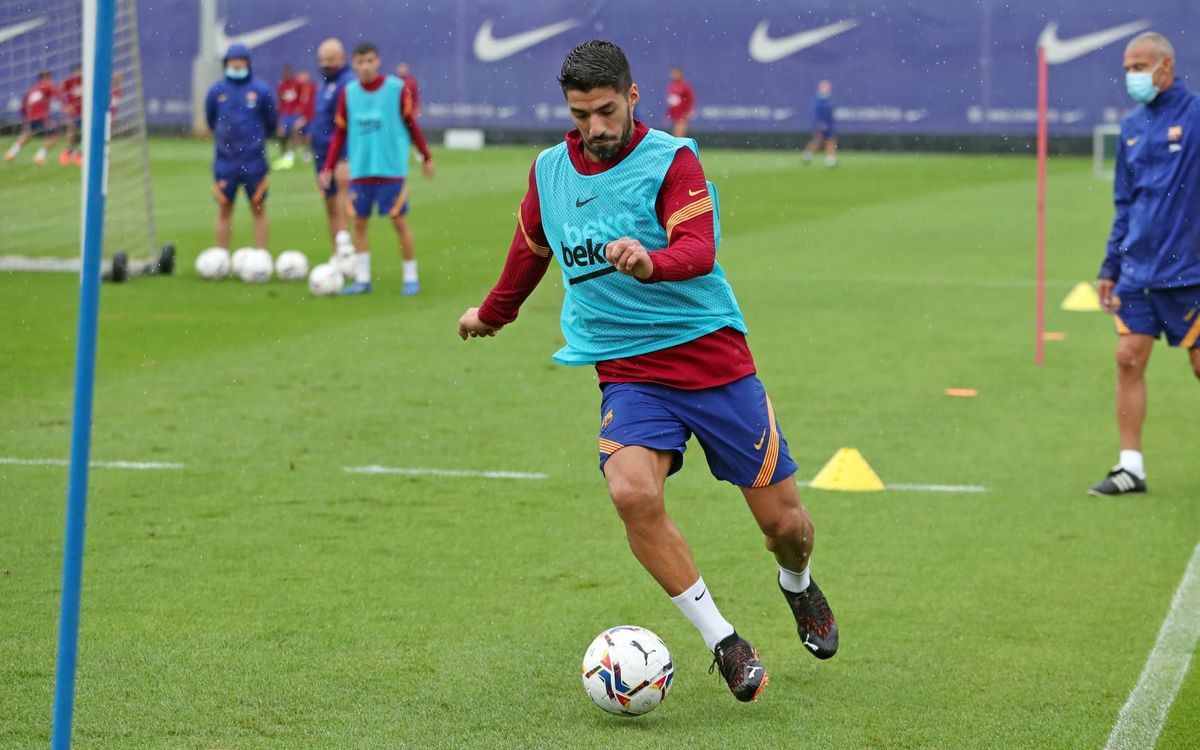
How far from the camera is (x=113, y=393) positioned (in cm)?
1053

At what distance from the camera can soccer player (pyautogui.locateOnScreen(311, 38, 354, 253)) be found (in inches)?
607

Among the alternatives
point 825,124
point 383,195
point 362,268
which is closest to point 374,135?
point 383,195

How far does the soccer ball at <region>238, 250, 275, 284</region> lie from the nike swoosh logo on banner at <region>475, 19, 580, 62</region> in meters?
30.6

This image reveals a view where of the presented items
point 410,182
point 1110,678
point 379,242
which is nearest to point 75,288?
point 379,242

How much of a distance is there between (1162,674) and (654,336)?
1924mm

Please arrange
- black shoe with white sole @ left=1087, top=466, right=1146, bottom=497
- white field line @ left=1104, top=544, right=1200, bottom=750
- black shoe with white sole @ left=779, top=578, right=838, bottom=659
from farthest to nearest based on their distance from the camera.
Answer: black shoe with white sole @ left=1087, top=466, right=1146, bottom=497, black shoe with white sole @ left=779, top=578, right=838, bottom=659, white field line @ left=1104, top=544, right=1200, bottom=750

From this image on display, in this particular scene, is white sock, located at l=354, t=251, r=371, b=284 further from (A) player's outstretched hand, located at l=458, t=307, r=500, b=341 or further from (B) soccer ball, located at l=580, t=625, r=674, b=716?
(B) soccer ball, located at l=580, t=625, r=674, b=716

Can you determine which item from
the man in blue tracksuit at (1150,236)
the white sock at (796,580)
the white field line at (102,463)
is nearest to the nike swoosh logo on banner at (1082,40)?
the man in blue tracksuit at (1150,236)

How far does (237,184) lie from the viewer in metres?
16.3

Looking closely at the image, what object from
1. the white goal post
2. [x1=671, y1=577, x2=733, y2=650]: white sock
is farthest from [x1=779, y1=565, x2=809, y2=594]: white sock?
the white goal post

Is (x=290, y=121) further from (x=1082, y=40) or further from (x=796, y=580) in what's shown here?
(x=796, y=580)

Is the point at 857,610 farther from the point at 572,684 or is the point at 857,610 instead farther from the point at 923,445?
the point at 923,445

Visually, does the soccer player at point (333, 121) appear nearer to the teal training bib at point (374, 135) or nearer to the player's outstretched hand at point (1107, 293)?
the teal training bib at point (374, 135)

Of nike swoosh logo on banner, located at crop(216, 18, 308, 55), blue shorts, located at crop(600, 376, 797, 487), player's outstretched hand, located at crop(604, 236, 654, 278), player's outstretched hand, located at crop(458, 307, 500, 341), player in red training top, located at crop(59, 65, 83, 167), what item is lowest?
nike swoosh logo on banner, located at crop(216, 18, 308, 55)
